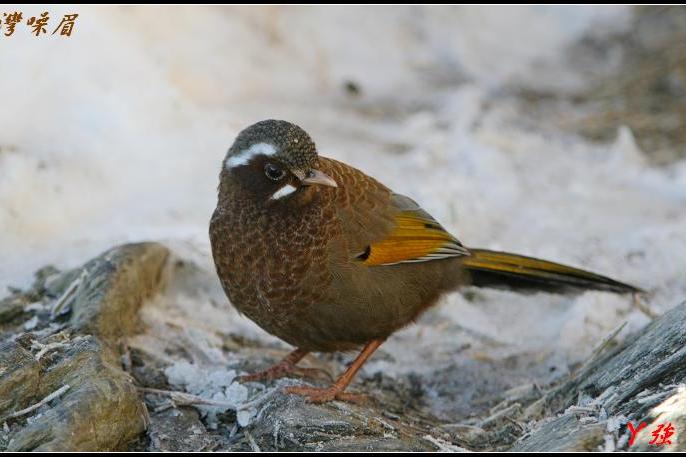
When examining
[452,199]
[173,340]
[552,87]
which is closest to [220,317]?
[173,340]

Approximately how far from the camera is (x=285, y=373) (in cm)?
489

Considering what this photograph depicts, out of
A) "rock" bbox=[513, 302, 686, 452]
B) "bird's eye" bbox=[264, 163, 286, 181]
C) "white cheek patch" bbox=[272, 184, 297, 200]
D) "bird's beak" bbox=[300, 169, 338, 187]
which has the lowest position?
"rock" bbox=[513, 302, 686, 452]

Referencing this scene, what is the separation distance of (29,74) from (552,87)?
4.91 metres

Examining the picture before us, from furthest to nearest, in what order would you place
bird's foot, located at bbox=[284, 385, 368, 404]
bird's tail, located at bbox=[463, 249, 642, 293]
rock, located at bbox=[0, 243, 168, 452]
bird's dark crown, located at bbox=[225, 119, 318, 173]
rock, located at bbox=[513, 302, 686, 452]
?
bird's tail, located at bbox=[463, 249, 642, 293] → bird's dark crown, located at bbox=[225, 119, 318, 173] → bird's foot, located at bbox=[284, 385, 368, 404] → rock, located at bbox=[0, 243, 168, 452] → rock, located at bbox=[513, 302, 686, 452]

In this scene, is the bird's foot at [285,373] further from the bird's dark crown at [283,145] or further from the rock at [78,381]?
the bird's dark crown at [283,145]

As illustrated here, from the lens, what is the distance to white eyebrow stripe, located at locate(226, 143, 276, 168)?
452 centimetres

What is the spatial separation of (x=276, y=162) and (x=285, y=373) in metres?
1.14

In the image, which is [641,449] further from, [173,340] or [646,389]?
[173,340]

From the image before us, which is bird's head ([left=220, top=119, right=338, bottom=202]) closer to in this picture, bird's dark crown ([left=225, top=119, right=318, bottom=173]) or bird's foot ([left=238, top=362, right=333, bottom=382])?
bird's dark crown ([left=225, top=119, right=318, bottom=173])

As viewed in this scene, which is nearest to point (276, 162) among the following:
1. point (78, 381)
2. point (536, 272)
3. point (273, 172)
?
point (273, 172)

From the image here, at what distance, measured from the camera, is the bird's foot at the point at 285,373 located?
4.76 metres

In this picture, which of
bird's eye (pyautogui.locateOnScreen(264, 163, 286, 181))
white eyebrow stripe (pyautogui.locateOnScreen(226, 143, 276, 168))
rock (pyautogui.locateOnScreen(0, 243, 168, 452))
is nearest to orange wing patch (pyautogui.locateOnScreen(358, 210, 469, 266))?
bird's eye (pyautogui.locateOnScreen(264, 163, 286, 181))

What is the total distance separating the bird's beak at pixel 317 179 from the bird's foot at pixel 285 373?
1.02m

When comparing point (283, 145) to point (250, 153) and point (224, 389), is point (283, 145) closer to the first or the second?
point (250, 153)
